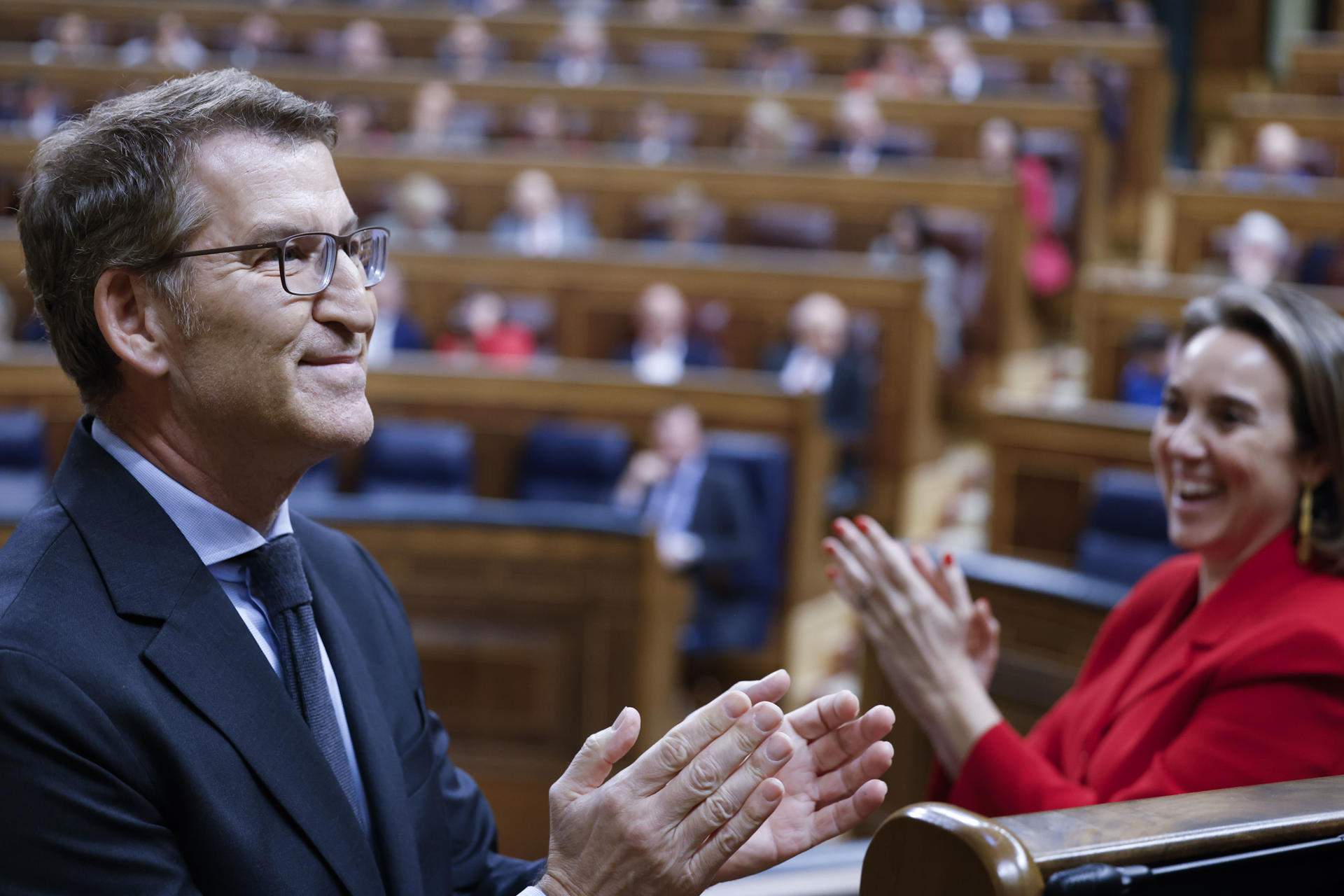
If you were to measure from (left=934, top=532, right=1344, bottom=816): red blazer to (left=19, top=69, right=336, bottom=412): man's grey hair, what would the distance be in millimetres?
918

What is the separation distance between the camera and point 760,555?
3.95 meters

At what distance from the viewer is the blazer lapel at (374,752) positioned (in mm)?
1082

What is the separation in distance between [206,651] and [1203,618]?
0.98 meters

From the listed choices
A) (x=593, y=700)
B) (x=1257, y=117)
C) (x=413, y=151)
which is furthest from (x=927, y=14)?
(x=593, y=700)

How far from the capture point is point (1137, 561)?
127 inches

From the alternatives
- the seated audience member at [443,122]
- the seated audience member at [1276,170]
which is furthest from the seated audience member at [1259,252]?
the seated audience member at [443,122]

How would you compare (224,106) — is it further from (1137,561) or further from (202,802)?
(1137,561)

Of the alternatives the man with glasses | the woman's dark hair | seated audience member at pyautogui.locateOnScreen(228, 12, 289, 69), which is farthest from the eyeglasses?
seated audience member at pyautogui.locateOnScreen(228, 12, 289, 69)

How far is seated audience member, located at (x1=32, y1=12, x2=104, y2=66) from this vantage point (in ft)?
23.7

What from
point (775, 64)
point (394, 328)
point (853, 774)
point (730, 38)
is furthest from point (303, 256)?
point (730, 38)

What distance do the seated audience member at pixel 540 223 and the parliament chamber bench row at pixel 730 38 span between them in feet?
7.64

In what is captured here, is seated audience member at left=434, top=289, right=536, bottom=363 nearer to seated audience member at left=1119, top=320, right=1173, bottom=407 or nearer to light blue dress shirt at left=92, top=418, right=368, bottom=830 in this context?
seated audience member at left=1119, top=320, right=1173, bottom=407

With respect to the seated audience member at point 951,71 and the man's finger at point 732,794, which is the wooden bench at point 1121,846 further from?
the seated audience member at point 951,71

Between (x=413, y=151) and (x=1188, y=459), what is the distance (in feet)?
16.7
